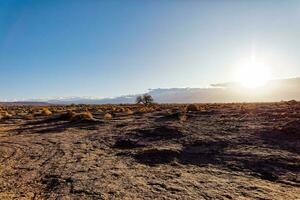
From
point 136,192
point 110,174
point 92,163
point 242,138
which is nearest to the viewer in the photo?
point 136,192

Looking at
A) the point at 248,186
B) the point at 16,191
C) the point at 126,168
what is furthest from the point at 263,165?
the point at 16,191

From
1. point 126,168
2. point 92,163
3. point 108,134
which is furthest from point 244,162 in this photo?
point 108,134

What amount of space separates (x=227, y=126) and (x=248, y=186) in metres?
12.3

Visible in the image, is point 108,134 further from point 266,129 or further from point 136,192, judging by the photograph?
point 136,192

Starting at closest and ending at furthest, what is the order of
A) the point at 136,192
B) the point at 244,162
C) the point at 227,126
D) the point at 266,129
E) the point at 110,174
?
1. the point at 136,192
2. the point at 110,174
3. the point at 244,162
4. the point at 266,129
5. the point at 227,126

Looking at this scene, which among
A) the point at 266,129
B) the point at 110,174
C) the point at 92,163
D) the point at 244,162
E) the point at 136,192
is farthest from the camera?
the point at 266,129

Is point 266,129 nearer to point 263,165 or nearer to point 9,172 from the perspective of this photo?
point 263,165

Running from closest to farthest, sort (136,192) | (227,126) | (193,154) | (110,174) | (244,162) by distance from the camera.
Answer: (136,192) < (110,174) < (244,162) < (193,154) < (227,126)

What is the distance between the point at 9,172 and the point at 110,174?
3.92m

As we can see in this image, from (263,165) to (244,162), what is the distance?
0.75 m

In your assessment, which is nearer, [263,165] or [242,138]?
[263,165]

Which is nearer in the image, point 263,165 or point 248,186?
point 248,186

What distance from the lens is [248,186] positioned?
10477 mm

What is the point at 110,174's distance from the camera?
12625 mm
